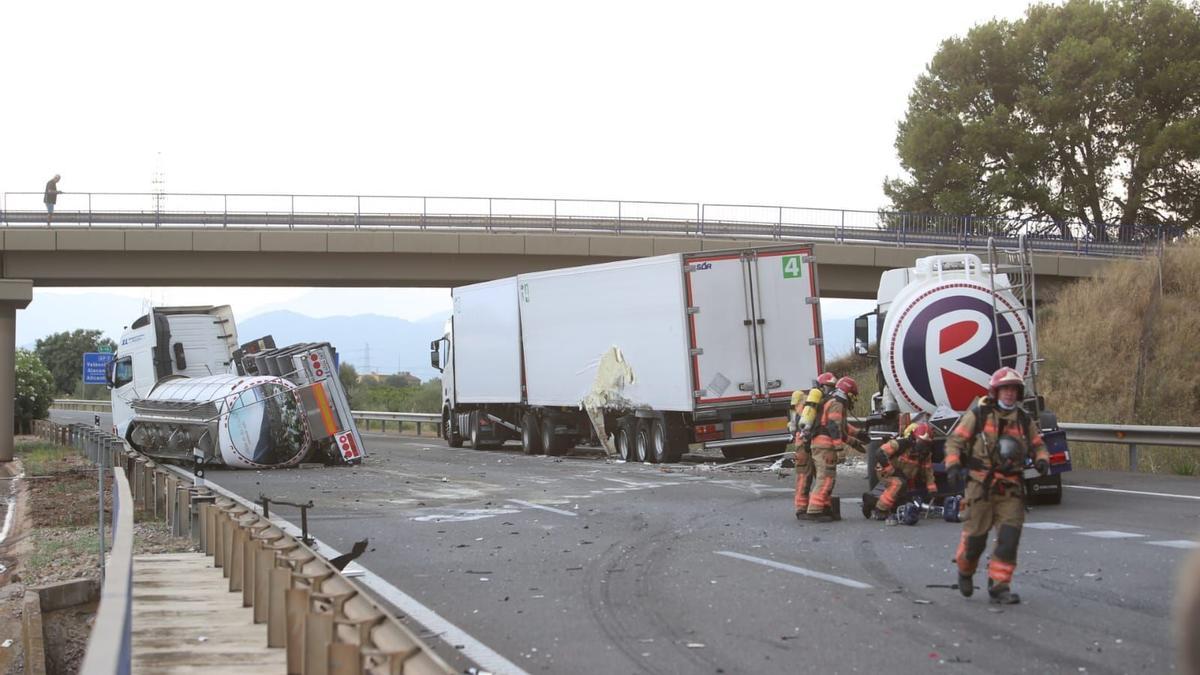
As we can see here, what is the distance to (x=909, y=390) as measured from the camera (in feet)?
48.3

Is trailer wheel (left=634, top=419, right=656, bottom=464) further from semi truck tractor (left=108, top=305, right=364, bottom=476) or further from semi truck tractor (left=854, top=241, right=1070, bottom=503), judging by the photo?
semi truck tractor (left=854, top=241, right=1070, bottom=503)

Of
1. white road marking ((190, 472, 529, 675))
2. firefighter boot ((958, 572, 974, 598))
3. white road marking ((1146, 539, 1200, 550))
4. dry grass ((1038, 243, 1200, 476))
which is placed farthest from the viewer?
dry grass ((1038, 243, 1200, 476))

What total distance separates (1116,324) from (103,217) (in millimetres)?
25823

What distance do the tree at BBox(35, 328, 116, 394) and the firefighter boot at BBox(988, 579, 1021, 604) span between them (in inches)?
4448

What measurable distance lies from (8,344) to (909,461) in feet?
94.2

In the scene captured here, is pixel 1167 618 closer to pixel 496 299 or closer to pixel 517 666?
pixel 517 666

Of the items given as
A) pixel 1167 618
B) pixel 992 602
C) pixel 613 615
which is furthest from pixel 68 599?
pixel 1167 618

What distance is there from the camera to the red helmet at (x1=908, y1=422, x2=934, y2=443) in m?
12.9

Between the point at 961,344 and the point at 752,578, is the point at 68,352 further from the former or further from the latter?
the point at 752,578

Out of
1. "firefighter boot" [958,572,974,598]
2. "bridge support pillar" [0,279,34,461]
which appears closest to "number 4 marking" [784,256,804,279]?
"firefighter boot" [958,572,974,598]

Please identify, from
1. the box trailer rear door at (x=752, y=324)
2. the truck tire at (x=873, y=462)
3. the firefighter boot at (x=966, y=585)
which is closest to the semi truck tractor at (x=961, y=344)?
the truck tire at (x=873, y=462)

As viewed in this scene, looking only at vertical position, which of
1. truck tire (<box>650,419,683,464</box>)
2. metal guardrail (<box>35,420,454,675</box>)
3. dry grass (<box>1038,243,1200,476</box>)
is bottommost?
metal guardrail (<box>35,420,454,675</box>)

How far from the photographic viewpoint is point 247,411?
73.2ft

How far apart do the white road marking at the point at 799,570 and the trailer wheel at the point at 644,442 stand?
12.0m
